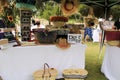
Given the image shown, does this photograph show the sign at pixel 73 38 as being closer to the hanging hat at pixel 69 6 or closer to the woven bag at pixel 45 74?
the hanging hat at pixel 69 6

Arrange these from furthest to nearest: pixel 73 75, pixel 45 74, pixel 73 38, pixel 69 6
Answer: pixel 69 6
pixel 73 38
pixel 73 75
pixel 45 74

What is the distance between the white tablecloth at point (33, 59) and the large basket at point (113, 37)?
0.44 m

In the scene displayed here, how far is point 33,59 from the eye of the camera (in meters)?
3.10

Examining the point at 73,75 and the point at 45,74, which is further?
the point at 73,75

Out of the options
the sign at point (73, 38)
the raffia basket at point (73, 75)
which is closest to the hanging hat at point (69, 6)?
the sign at point (73, 38)

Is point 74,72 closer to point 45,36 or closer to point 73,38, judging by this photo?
point 73,38

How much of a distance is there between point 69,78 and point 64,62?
0.30 meters

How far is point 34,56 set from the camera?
3.09 m

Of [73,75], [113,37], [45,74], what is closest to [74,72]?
[73,75]

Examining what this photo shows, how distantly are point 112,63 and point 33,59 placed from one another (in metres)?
1.21

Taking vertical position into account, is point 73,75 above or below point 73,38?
below

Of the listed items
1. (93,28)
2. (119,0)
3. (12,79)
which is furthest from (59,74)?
(93,28)

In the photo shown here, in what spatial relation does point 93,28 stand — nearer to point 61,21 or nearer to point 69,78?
point 61,21

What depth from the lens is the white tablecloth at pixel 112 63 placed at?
339cm
